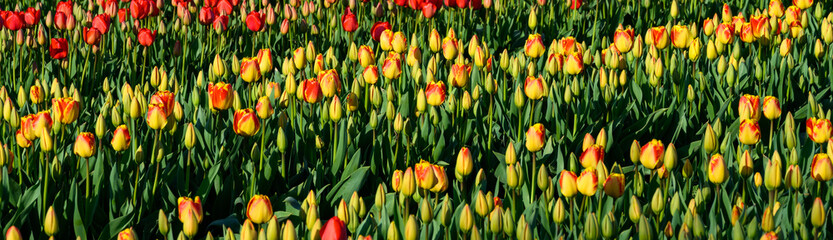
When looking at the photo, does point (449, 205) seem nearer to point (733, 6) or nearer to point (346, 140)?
point (346, 140)

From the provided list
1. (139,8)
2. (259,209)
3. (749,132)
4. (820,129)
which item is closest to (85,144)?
(259,209)

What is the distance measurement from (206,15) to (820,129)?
2700 mm

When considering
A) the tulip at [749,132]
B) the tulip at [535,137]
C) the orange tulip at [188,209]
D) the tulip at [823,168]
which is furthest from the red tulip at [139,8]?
the tulip at [823,168]

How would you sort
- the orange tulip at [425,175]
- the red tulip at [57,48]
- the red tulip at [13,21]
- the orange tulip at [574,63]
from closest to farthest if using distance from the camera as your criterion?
1. the orange tulip at [425,175]
2. the orange tulip at [574,63]
3. the red tulip at [57,48]
4. the red tulip at [13,21]

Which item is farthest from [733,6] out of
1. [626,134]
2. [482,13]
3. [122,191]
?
[122,191]

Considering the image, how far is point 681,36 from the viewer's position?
11.5 feet

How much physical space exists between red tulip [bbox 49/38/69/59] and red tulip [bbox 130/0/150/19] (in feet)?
1.88

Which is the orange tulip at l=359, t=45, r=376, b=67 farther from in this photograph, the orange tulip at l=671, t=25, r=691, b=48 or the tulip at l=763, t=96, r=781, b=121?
the tulip at l=763, t=96, r=781, b=121

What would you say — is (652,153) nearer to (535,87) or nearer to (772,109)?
(772,109)

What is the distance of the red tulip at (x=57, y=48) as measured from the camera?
371cm

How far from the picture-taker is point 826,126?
235 centimetres

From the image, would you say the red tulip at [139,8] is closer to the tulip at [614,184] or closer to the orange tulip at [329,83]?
the orange tulip at [329,83]

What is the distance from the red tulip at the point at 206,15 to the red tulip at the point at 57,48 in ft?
2.17

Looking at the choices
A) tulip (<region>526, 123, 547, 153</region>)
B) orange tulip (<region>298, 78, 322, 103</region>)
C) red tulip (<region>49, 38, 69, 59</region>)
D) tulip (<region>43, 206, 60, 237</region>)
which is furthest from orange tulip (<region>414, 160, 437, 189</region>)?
red tulip (<region>49, 38, 69, 59</region>)
